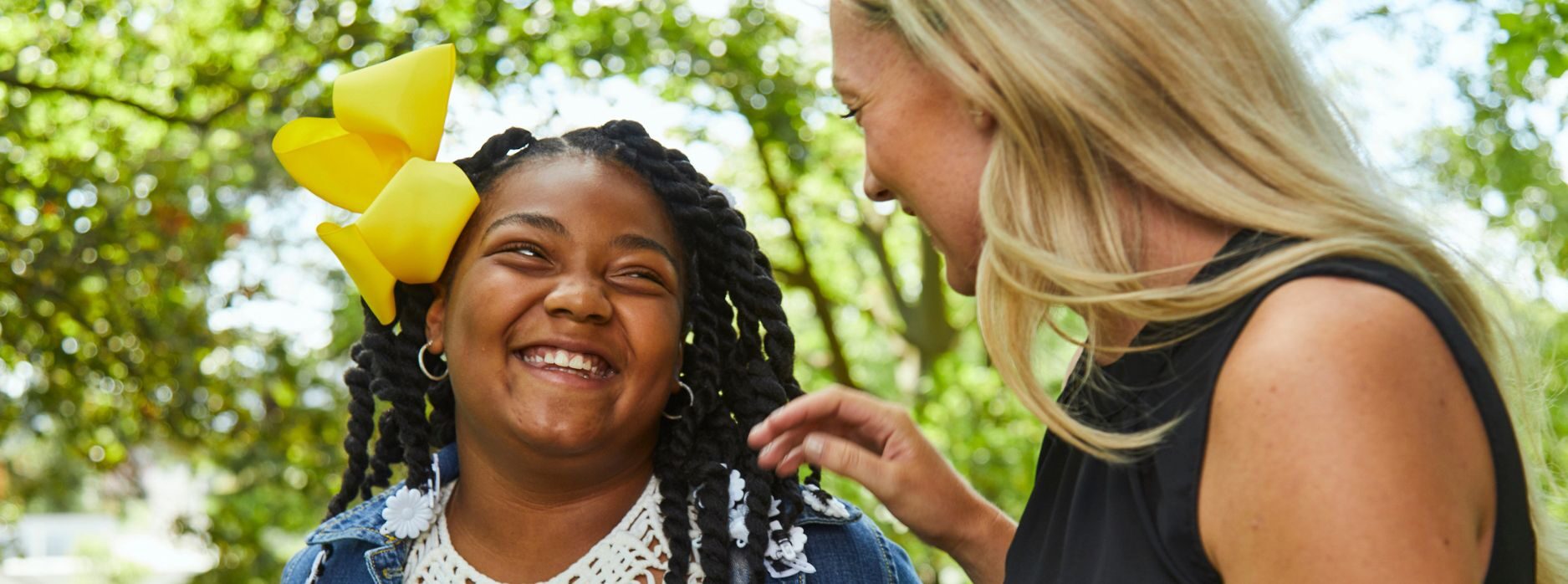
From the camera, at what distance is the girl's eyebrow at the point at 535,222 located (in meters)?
2.66

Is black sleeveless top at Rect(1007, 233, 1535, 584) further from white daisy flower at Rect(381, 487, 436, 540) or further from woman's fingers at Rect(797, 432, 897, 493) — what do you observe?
white daisy flower at Rect(381, 487, 436, 540)

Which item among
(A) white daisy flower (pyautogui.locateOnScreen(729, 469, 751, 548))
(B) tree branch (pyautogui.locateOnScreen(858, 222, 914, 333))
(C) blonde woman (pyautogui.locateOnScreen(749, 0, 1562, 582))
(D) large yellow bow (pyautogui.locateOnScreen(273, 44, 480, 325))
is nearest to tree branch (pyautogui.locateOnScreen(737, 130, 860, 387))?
(B) tree branch (pyautogui.locateOnScreen(858, 222, 914, 333))

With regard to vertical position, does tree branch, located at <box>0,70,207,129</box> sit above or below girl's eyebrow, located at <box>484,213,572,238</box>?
below

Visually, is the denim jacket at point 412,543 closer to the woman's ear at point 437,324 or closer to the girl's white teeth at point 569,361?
the woman's ear at point 437,324

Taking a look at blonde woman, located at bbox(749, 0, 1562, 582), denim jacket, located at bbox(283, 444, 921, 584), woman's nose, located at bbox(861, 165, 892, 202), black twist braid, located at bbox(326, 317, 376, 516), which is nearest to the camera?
blonde woman, located at bbox(749, 0, 1562, 582)

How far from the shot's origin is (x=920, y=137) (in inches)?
72.9

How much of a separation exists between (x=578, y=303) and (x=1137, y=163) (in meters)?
1.20

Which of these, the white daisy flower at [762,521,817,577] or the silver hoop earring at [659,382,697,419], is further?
the silver hoop earring at [659,382,697,419]

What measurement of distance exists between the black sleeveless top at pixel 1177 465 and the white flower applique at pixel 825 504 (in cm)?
95

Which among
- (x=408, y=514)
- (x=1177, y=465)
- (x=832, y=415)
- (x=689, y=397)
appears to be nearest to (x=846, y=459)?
(x=832, y=415)

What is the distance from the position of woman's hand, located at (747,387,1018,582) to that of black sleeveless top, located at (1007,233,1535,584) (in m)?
0.23

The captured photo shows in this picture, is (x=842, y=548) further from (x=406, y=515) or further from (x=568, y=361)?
(x=406, y=515)

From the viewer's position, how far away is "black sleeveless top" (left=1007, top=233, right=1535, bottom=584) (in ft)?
4.89

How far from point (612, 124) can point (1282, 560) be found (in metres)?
1.85
